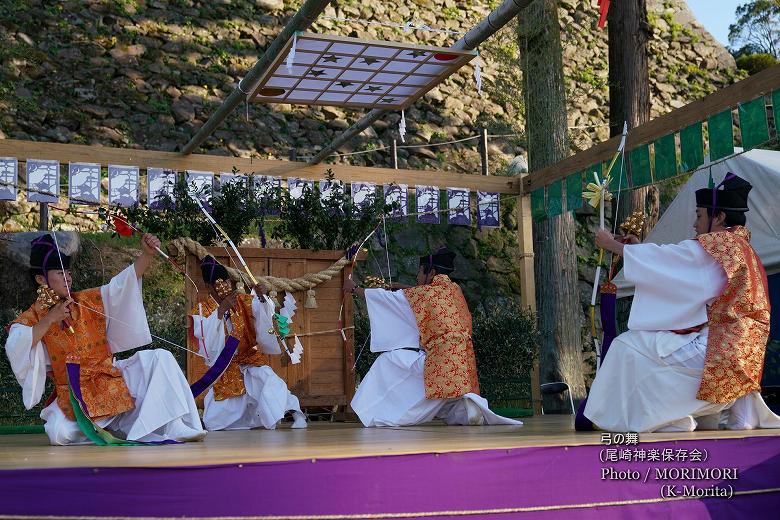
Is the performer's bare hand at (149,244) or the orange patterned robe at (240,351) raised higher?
the performer's bare hand at (149,244)

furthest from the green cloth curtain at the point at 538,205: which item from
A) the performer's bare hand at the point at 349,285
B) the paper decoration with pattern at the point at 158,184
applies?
the paper decoration with pattern at the point at 158,184

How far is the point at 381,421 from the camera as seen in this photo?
6824mm

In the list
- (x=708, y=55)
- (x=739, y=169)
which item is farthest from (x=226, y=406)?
(x=708, y=55)

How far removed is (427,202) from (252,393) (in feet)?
10.0

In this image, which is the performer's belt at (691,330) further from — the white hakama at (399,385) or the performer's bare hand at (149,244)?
the performer's bare hand at (149,244)

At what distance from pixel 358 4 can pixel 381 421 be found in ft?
37.7

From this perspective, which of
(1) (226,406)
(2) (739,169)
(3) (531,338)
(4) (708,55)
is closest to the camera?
(1) (226,406)

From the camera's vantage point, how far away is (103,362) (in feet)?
17.3

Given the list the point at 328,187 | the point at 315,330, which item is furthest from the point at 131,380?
the point at 328,187

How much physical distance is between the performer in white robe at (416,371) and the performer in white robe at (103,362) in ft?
6.52

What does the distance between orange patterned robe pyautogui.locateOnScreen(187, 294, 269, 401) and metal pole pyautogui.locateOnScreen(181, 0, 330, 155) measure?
74.7 inches

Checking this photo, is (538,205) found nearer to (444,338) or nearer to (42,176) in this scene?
(444,338)

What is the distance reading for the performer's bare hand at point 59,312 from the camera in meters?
5.02

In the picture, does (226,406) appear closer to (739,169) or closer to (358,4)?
(739,169)
